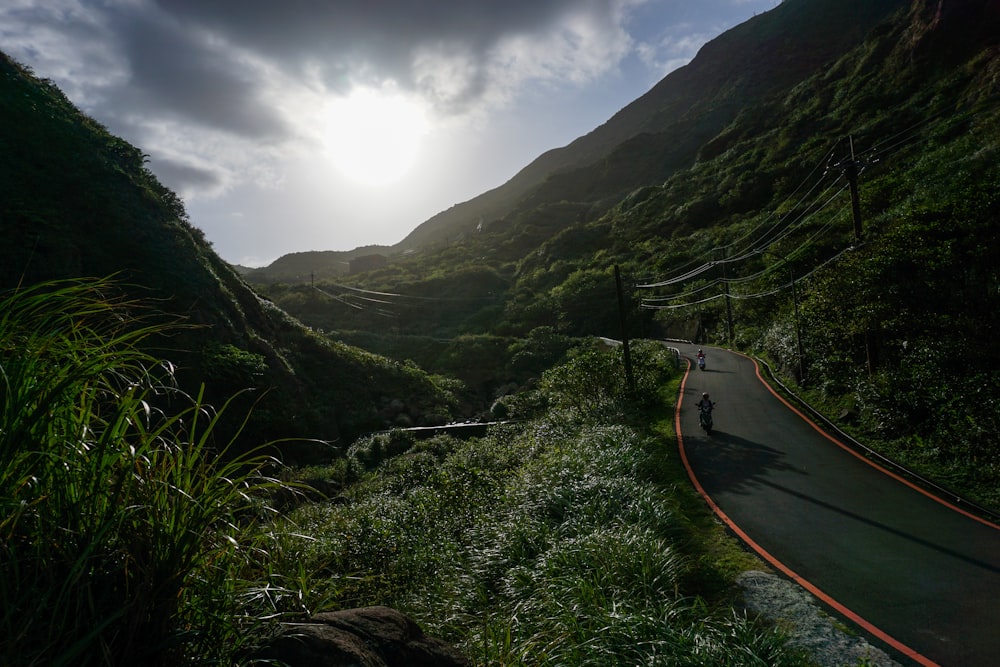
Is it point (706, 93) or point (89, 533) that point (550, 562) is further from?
point (706, 93)

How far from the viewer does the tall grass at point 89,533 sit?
5.25ft

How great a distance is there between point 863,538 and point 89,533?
1193 cm

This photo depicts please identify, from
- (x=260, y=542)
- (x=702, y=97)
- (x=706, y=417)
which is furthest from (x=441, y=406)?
(x=702, y=97)

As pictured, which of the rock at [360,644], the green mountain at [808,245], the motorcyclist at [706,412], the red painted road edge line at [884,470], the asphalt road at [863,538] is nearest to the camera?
the rock at [360,644]

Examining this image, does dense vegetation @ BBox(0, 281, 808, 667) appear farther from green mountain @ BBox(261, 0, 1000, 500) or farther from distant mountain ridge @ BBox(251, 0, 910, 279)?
distant mountain ridge @ BBox(251, 0, 910, 279)

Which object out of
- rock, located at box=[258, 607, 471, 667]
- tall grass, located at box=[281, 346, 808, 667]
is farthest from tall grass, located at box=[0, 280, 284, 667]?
tall grass, located at box=[281, 346, 808, 667]

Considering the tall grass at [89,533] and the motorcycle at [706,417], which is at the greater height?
the tall grass at [89,533]

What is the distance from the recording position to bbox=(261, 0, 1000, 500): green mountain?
1499cm

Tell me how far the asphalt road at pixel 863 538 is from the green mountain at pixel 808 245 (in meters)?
2.29

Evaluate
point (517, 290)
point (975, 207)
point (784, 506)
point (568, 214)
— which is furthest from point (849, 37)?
point (784, 506)

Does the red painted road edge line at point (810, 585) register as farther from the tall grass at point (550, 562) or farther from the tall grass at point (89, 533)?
the tall grass at point (89, 533)

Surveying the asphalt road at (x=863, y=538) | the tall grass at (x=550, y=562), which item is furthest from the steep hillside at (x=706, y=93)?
the tall grass at (x=550, y=562)

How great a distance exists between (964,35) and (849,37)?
185ft

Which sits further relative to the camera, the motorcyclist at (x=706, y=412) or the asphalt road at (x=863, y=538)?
the motorcyclist at (x=706, y=412)
